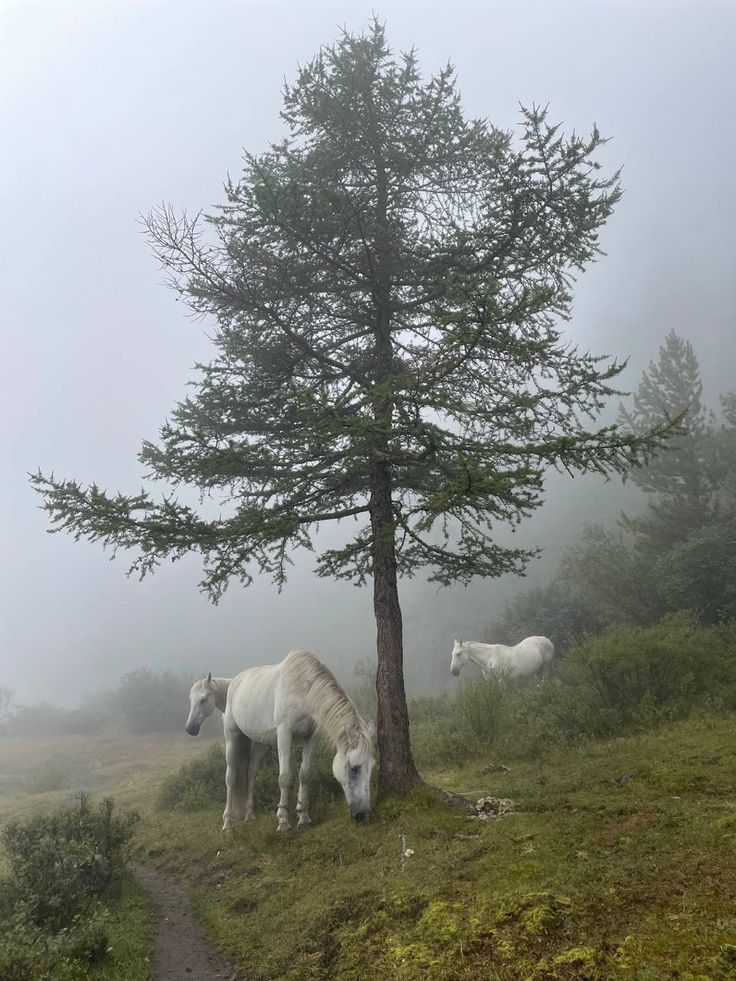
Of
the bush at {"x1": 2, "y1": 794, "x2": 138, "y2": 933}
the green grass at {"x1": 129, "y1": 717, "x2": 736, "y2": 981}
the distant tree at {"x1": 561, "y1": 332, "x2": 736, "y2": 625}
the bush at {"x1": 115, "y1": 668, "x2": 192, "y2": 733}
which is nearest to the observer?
the green grass at {"x1": 129, "y1": 717, "x2": 736, "y2": 981}

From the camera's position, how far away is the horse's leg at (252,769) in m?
9.83

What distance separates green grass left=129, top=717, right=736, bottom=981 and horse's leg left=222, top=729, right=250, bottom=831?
0.99 metres

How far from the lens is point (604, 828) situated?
18.0 ft

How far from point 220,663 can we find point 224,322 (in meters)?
82.2

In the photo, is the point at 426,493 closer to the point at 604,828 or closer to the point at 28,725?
the point at 604,828

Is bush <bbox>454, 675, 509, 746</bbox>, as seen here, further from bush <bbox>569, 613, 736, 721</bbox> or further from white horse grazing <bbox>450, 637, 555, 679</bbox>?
white horse grazing <bbox>450, 637, 555, 679</bbox>

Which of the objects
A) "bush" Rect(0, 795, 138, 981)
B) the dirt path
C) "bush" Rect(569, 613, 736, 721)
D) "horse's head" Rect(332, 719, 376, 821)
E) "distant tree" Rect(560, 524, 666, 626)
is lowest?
the dirt path

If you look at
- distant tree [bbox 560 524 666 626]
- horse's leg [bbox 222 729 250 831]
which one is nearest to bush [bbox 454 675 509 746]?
horse's leg [bbox 222 729 250 831]

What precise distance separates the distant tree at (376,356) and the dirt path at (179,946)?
2872mm

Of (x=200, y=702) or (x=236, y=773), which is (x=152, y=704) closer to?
(x=200, y=702)

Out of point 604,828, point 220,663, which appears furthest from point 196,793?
point 220,663

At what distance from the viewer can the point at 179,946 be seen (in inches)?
231

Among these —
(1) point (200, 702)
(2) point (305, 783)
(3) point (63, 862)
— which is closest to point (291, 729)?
(2) point (305, 783)

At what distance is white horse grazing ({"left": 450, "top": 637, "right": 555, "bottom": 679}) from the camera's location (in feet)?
56.6
